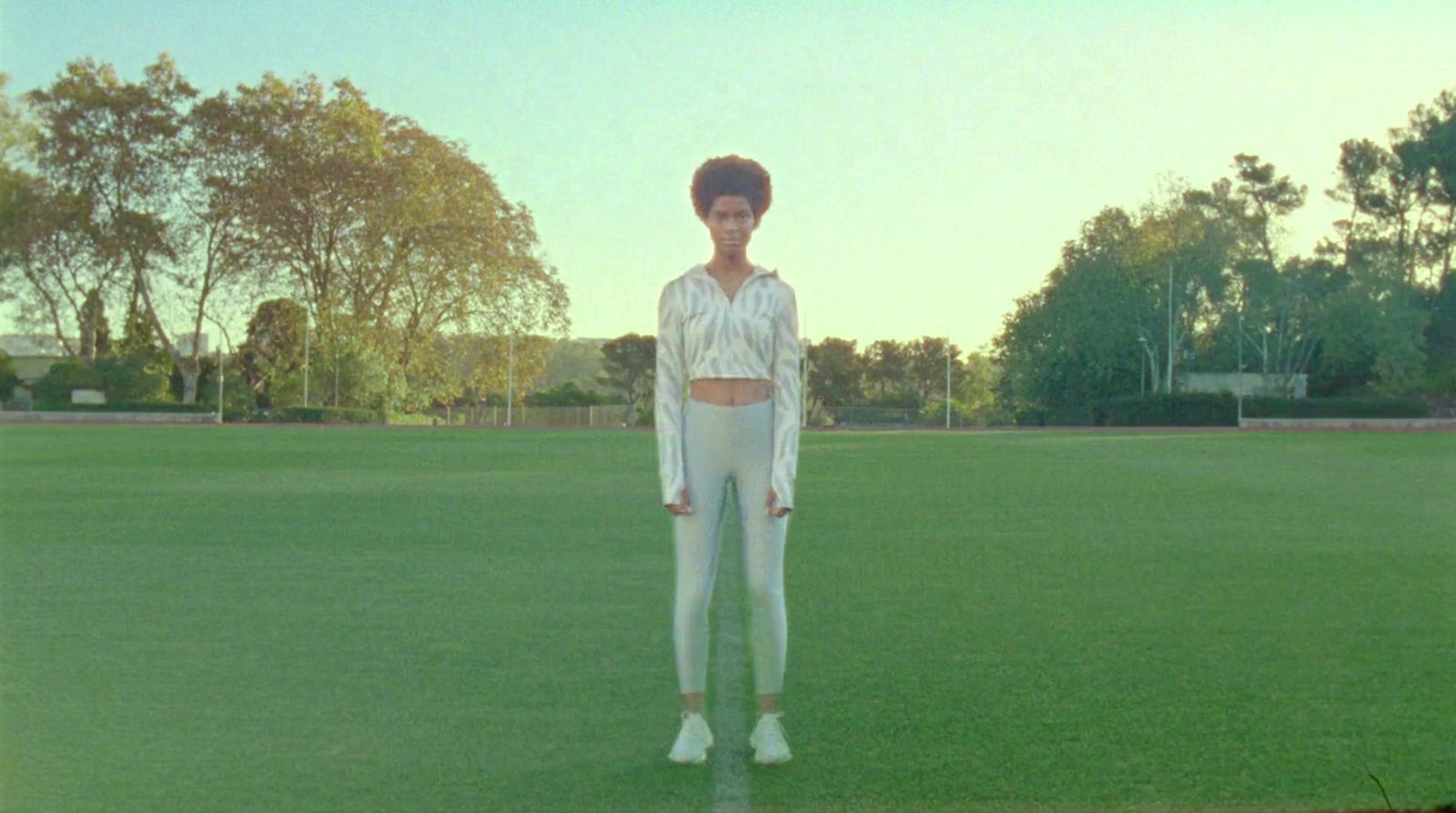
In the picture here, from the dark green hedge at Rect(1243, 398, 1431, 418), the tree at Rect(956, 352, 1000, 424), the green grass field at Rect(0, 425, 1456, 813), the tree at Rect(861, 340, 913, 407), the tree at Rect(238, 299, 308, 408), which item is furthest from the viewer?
the tree at Rect(956, 352, 1000, 424)

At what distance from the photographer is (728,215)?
4211 mm

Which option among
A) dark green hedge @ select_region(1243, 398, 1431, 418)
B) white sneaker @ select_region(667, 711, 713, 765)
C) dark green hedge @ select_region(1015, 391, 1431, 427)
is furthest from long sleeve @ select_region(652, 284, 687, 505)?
dark green hedge @ select_region(1243, 398, 1431, 418)

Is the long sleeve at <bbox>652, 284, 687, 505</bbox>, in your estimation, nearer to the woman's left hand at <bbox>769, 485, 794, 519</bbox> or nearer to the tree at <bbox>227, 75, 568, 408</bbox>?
the woman's left hand at <bbox>769, 485, 794, 519</bbox>

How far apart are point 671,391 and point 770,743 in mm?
937

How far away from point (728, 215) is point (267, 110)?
49743mm

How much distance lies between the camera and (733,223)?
4203 millimetres

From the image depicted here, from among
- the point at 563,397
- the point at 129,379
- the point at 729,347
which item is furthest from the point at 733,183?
the point at 563,397

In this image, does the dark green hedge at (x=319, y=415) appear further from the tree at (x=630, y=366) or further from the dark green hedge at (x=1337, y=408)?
the dark green hedge at (x=1337, y=408)

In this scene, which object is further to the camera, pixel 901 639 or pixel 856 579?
pixel 856 579

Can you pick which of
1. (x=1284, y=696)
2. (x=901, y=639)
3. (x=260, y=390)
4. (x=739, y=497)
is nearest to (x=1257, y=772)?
(x=1284, y=696)

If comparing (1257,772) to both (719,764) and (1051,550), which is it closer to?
(719,764)

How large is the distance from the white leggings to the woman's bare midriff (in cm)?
1

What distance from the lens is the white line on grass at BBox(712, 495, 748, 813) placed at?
159 inches

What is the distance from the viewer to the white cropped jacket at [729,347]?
417 cm
